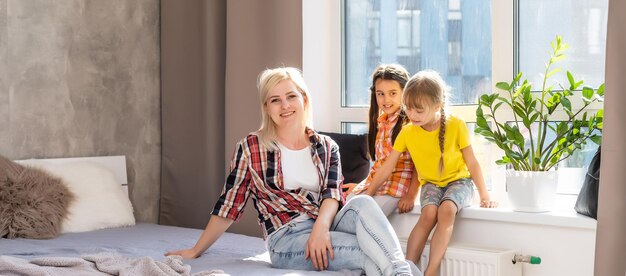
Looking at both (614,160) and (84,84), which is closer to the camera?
(614,160)

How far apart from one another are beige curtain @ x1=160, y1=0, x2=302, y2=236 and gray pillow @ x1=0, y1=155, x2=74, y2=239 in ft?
2.39

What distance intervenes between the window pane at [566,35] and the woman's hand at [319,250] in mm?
1141

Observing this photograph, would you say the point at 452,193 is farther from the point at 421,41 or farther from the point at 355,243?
the point at 421,41

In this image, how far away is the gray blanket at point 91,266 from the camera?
6.81 ft

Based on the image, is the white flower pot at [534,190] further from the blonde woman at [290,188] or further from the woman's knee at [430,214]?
the blonde woman at [290,188]

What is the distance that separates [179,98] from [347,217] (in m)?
1.76

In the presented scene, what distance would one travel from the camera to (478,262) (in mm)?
2842

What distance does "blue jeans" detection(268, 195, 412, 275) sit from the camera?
7.47 feet

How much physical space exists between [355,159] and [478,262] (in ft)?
2.48

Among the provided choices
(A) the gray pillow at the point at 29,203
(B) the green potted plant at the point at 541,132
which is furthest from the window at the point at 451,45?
(A) the gray pillow at the point at 29,203

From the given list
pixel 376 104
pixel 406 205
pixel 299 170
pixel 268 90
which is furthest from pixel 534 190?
pixel 268 90

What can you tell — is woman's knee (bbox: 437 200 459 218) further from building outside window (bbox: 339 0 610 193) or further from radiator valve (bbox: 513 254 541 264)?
building outside window (bbox: 339 0 610 193)

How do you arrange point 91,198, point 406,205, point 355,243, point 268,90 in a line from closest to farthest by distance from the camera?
point 355,243
point 268,90
point 406,205
point 91,198

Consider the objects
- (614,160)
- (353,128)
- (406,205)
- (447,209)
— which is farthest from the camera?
(353,128)
